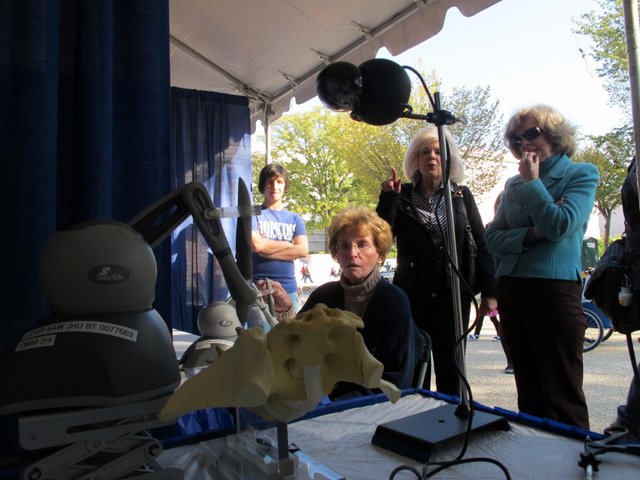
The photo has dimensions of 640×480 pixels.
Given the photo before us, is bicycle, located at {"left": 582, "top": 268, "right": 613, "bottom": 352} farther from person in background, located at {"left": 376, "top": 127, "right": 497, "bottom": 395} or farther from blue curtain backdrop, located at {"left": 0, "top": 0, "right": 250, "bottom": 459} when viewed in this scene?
blue curtain backdrop, located at {"left": 0, "top": 0, "right": 250, "bottom": 459}

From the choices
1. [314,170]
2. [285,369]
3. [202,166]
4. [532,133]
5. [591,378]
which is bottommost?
[591,378]

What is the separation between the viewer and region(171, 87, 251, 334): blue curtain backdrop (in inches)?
127

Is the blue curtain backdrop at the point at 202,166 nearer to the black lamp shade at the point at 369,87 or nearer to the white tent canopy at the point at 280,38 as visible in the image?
the white tent canopy at the point at 280,38

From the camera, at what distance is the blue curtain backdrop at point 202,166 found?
3.22 metres

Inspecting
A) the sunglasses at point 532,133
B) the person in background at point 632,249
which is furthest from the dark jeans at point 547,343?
the sunglasses at point 532,133

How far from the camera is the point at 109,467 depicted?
51 centimetres

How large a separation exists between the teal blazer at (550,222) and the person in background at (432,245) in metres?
0.27

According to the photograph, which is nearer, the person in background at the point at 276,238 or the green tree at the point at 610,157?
the person in background at the point at 276,238

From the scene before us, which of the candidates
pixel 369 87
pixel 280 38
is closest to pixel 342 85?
pixel 369 87

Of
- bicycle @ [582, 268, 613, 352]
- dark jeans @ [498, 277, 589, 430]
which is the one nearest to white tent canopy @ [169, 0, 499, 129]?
dark jeans @ [498, 277, 589, 430]

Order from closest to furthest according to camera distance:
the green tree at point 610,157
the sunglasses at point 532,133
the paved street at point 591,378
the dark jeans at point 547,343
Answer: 1. the dark jeans at point 547,343
2. the sunglasses at point 532,133
3. the paved street at point 591,378
4. the green tree at point 610,157

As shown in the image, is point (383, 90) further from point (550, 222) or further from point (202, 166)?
point (202, 166)

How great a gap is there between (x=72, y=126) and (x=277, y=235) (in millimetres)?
1673

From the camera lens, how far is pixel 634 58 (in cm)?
164
